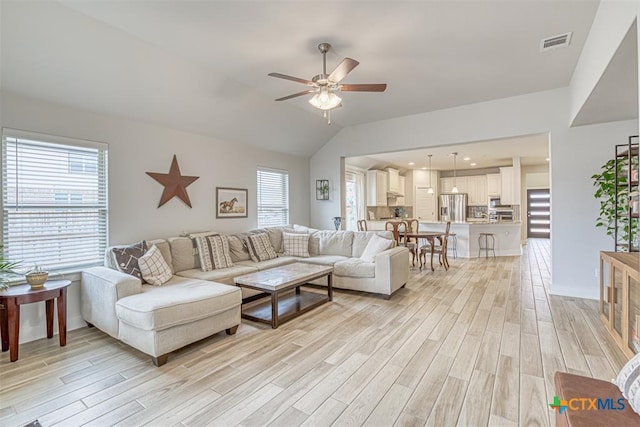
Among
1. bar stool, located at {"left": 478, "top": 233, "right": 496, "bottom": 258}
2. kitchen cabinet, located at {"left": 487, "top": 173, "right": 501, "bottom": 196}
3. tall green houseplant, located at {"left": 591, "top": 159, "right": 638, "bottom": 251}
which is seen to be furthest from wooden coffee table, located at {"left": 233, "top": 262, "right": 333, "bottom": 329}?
kitchen cabinet, located at {"left": 487, "top": 173, "right": 501, "bottom": 196}

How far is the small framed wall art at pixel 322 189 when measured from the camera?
266 inches

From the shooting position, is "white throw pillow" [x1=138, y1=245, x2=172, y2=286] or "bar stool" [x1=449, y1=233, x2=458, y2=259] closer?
"white throw pillow" [x1=138, y1=245, x2=172, y2=286]

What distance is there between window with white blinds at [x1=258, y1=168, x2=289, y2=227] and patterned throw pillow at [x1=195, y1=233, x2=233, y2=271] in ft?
5.09

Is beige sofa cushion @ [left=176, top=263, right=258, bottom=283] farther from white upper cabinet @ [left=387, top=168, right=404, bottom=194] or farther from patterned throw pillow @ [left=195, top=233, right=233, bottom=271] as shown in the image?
white upper cabinet @ [left=387, top=168, right=404, bottom=194]

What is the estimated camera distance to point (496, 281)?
5.16 meters

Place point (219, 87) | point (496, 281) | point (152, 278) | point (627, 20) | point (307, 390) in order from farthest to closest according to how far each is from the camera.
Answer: point (496, 281)
point (219, 87)
point (152, 278)
point (307, 390)
point (627, 20)

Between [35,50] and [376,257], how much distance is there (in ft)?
14.1

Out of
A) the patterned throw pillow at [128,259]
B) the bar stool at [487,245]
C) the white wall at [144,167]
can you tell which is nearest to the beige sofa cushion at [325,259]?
the white wall at [144,167]

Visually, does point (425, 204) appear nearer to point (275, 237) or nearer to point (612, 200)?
point (612, 200)

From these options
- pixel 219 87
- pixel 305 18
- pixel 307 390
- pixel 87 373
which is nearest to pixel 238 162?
pixel 219 87

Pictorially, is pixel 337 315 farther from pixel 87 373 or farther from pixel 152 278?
pixel 87 373

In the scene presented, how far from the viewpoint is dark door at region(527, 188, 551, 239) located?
36.2ft

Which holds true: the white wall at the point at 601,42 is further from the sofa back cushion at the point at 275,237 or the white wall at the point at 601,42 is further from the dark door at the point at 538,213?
the dark door at the point at 538,213

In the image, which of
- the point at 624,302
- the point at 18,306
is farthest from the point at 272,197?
the point at 624,302
